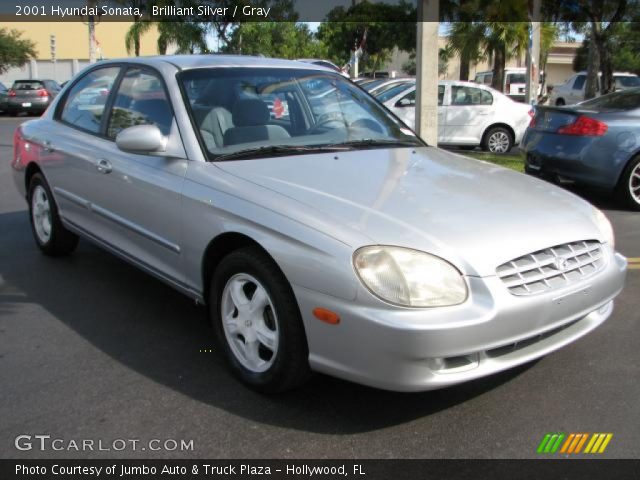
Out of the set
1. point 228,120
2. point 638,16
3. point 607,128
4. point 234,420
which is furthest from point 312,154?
point 638,16

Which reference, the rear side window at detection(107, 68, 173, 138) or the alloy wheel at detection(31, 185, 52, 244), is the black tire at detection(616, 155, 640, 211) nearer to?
the rear side window at detection(107, 68, 173, 138)

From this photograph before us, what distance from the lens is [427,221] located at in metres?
2.84

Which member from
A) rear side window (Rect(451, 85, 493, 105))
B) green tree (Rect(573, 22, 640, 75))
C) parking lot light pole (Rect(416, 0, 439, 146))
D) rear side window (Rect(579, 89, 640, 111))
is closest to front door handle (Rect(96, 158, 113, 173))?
parking lot light pole (Rect(416, 0, 439, 146))

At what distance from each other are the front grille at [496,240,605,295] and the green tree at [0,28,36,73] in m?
53.9

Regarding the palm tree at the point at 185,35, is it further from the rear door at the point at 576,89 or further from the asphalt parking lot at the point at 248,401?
the asphalt parking lot at the point at 248,401

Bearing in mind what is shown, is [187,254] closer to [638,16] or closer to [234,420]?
[234,420]

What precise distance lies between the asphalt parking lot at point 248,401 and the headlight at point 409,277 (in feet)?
2.09

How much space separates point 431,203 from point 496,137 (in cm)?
1027

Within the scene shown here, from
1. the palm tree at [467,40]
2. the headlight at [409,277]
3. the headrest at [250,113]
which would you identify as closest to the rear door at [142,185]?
the headrest at [250,113]

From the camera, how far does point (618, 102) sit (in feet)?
25.0
